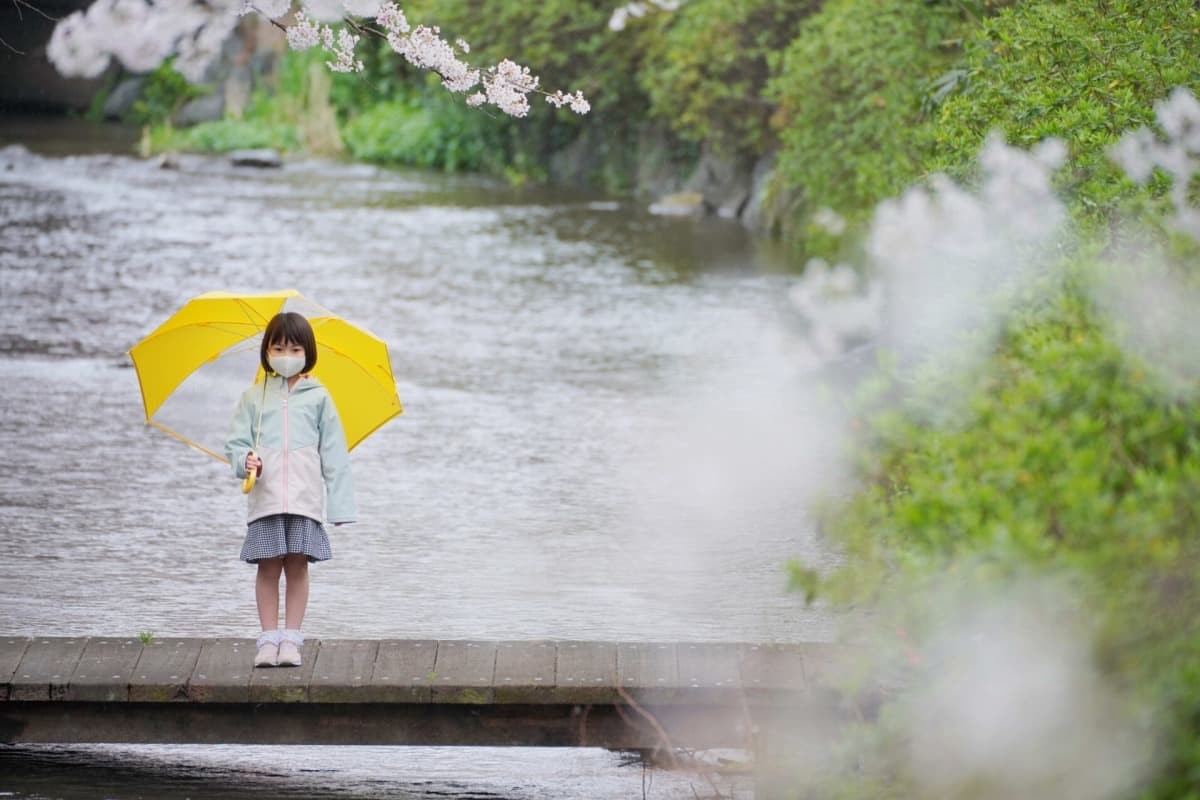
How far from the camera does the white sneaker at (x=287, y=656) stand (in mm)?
4062

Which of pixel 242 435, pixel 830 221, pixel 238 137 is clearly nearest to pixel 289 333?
pixel 242 435

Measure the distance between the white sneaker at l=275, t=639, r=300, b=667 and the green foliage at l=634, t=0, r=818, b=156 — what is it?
40.9ft

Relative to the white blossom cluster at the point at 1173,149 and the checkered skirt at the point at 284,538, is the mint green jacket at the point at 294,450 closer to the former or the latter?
the checkered skirt at the point at 284,538

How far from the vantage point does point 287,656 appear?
406 cm

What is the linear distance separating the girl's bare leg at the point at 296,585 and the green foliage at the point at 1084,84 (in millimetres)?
2226

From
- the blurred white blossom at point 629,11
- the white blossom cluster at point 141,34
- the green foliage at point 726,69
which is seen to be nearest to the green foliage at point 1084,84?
the white blossom cluster at point 141,34

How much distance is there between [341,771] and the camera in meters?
4.36

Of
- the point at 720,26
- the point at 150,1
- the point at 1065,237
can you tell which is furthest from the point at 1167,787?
the point at 150,1

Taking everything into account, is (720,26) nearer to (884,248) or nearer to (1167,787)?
(884,248)

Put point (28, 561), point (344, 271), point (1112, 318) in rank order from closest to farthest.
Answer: point (1112, 318) → point (28, 561) → point (344, 271)

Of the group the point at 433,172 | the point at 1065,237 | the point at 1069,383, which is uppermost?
the point at 433,172

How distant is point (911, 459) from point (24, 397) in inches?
262

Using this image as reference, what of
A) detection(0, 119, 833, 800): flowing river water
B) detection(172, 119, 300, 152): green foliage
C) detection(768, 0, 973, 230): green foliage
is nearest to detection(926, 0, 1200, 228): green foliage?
detection(0, 119, 833, 800): flowing river water

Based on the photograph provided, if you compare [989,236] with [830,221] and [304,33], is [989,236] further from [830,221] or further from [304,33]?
[830,221]
